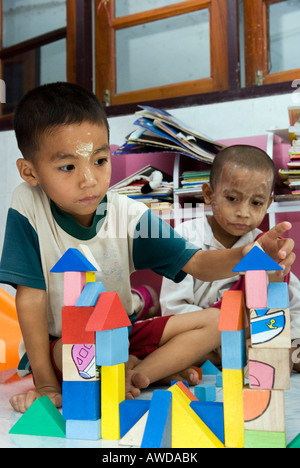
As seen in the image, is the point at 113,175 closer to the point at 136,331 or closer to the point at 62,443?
the point at 136,331

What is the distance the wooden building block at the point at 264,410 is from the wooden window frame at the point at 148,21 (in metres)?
1.83

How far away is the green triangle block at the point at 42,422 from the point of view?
78 cm

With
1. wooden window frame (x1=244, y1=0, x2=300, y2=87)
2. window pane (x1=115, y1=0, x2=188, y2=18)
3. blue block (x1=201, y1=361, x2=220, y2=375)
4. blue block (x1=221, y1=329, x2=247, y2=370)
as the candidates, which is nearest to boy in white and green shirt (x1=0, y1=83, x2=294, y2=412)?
blue block (x1=201, y1=361, x2=220, y2=375)

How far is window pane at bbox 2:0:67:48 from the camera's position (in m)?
2.80

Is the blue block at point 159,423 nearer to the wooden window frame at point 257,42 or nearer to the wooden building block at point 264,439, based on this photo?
the wooden building block at point 264,439

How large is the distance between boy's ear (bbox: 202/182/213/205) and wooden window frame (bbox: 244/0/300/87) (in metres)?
A: 0.66

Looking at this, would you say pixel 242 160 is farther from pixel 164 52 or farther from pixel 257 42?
pixel 164 52

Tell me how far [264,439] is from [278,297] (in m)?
0.17

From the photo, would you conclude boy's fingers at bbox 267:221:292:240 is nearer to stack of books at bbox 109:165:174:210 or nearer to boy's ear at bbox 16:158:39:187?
boy's ear at bbox 16:158:39:187

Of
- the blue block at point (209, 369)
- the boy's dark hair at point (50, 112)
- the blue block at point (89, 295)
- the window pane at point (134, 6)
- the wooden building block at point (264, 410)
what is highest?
the window pane at point (134, 6)

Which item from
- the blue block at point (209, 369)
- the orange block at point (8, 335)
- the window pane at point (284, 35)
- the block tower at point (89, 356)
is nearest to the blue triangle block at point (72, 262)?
the block tower at point (89, 356)

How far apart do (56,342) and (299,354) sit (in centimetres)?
68

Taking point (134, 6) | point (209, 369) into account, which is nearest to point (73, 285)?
point (209, 369)
